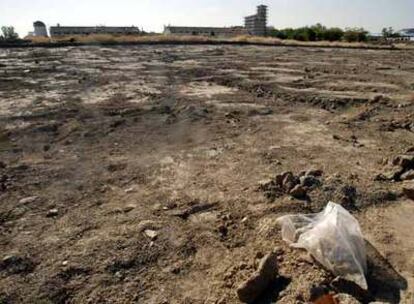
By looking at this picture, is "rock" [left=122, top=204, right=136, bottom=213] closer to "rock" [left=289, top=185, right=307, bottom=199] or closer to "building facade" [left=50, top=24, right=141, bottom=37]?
"rock" [left=289, top=185, right=307, bottom=199]

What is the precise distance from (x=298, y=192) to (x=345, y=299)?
1.80 meters

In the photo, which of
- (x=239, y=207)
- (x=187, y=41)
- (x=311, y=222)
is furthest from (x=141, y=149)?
(x=187, y=41)

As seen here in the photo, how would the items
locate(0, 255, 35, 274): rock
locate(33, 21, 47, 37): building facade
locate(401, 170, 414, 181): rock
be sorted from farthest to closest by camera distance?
locate(33, 21, 47, 37): building facade
locate(401, 170, 414, 181): rock
locate(0, 255, 35, 274): rock

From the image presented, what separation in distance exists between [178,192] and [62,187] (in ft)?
4.86

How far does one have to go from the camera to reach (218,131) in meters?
7.53

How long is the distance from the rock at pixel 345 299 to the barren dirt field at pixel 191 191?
0.02m

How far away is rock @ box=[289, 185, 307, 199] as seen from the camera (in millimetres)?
4590

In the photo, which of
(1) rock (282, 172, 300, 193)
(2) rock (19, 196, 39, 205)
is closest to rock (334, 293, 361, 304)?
(1) rock (282, 172, 300, 193)

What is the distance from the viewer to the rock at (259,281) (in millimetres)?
3049

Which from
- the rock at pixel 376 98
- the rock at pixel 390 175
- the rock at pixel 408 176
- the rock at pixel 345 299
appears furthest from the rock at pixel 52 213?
the rock at pixel 376 98

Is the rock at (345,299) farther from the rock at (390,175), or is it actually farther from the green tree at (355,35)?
the green tree at (355,35)

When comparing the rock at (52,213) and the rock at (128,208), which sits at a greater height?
the rock at (52,213)

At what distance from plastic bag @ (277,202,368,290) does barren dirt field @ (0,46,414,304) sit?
8 centimetres

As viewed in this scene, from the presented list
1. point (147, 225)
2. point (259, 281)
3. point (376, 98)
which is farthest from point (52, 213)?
point (376, 98)
